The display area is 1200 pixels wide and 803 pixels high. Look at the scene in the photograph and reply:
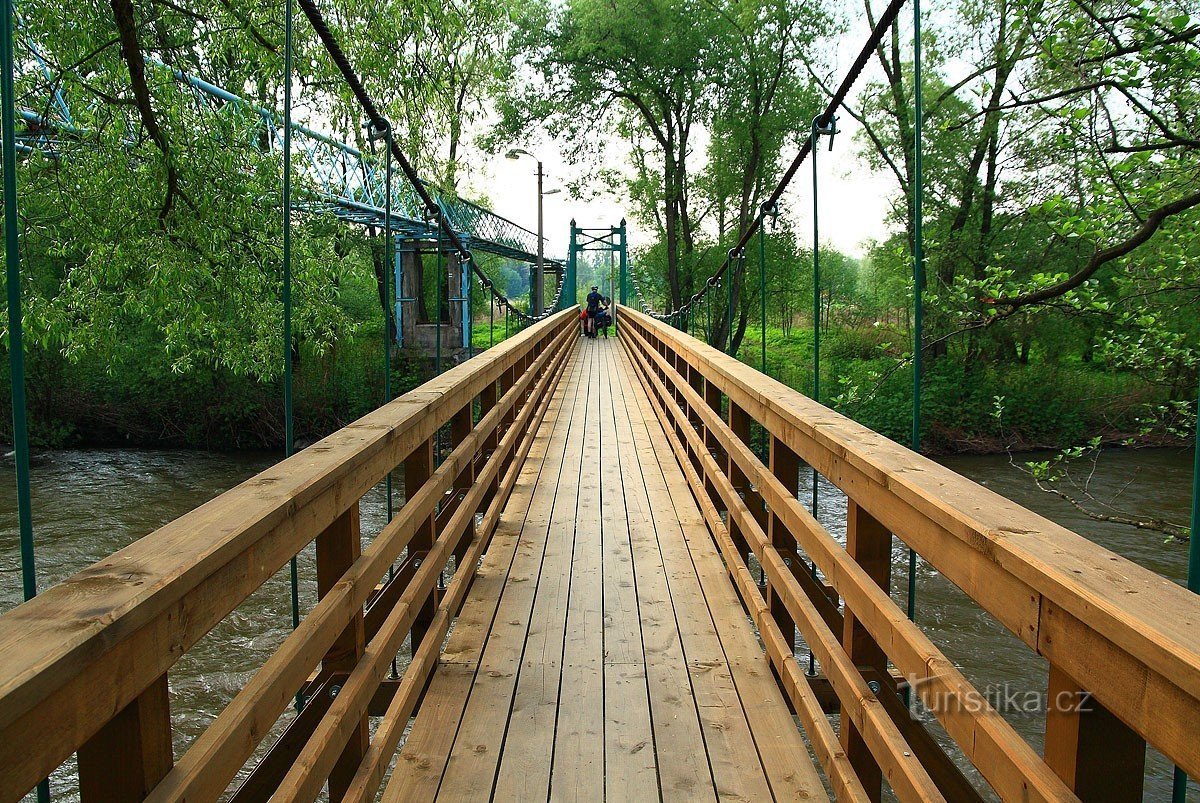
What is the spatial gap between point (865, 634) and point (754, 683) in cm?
60

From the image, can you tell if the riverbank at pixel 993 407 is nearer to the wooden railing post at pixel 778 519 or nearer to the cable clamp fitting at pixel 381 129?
the cable clamp fitting at pixel 381 129

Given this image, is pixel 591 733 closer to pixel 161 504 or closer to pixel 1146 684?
pixel 1146 684

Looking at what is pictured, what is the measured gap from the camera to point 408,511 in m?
2.03

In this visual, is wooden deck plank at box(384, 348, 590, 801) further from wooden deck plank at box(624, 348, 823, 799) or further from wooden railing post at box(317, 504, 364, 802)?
wooden deck plank at box(624, 348, 823, 799)

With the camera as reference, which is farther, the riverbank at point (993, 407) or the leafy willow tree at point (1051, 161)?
the riverbank at point (993, 407)

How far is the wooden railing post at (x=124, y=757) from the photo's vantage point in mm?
858

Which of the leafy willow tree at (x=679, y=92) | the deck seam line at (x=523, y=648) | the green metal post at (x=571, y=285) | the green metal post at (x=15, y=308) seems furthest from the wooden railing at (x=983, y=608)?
the green metal post at (x=571, y=285)

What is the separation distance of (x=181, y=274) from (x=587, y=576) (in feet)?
14.8

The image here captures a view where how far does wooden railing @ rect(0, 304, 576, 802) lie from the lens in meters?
0.75

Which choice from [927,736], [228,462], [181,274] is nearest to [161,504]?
[228,462]

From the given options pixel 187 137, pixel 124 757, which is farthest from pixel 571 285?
pixel 124 757

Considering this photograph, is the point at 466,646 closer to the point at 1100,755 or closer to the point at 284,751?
the point at 284,751

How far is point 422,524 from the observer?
2297 millimetres

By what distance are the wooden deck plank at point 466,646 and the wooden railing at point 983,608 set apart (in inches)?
29.3
